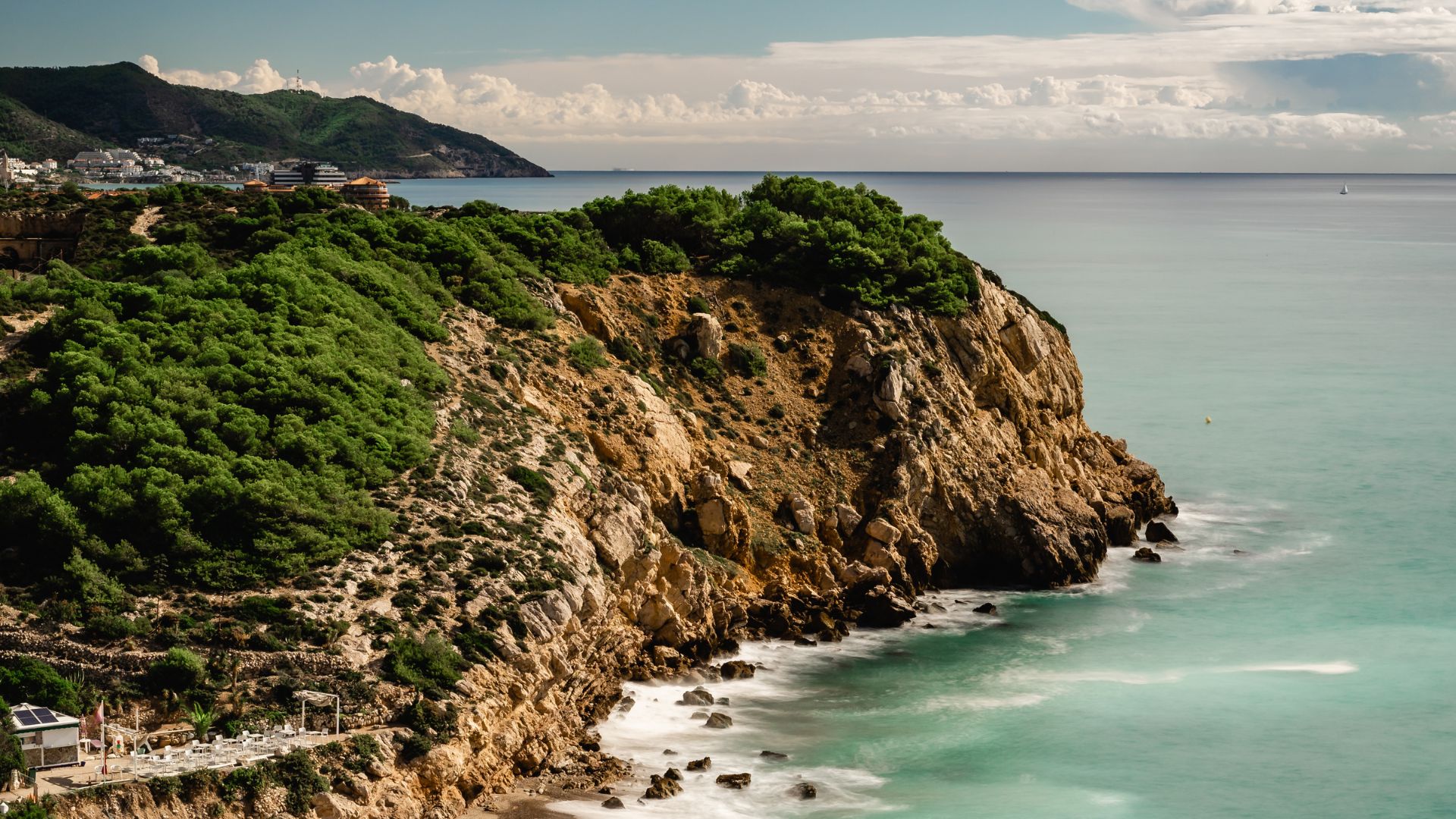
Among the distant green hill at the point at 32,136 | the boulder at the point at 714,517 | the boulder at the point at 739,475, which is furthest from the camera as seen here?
the distant green hill at the point at 32,136

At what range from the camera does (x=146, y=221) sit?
59125 millimetres

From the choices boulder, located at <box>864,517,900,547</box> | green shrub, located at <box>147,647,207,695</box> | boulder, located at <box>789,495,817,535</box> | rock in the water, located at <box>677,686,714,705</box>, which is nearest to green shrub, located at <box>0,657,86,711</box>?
green shrub, located at <box>147,647,207,695</box>

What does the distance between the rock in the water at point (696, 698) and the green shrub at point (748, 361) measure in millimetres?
18618

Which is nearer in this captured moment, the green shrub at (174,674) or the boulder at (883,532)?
the green shrub at (174,674)

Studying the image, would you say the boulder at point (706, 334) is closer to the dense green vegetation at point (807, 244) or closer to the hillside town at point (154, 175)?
the dense green vegetation at point (807, 244)

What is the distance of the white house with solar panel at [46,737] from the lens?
27.0 m

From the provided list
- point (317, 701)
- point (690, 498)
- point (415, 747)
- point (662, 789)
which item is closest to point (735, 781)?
point (662, 789)

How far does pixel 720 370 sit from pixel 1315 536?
28.7 meters

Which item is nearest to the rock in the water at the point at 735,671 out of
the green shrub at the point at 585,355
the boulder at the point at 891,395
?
the green shrub at the point at 585,355

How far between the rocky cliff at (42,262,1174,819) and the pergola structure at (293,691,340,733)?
23.4 inches

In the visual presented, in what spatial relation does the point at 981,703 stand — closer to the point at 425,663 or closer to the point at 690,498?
the point at 690,498

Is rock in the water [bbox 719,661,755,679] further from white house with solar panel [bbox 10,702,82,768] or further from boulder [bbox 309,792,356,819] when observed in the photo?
white house with solar panel [bbox 10,702,82,768]

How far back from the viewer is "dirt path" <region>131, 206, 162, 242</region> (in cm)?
5734

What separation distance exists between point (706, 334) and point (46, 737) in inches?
1323
